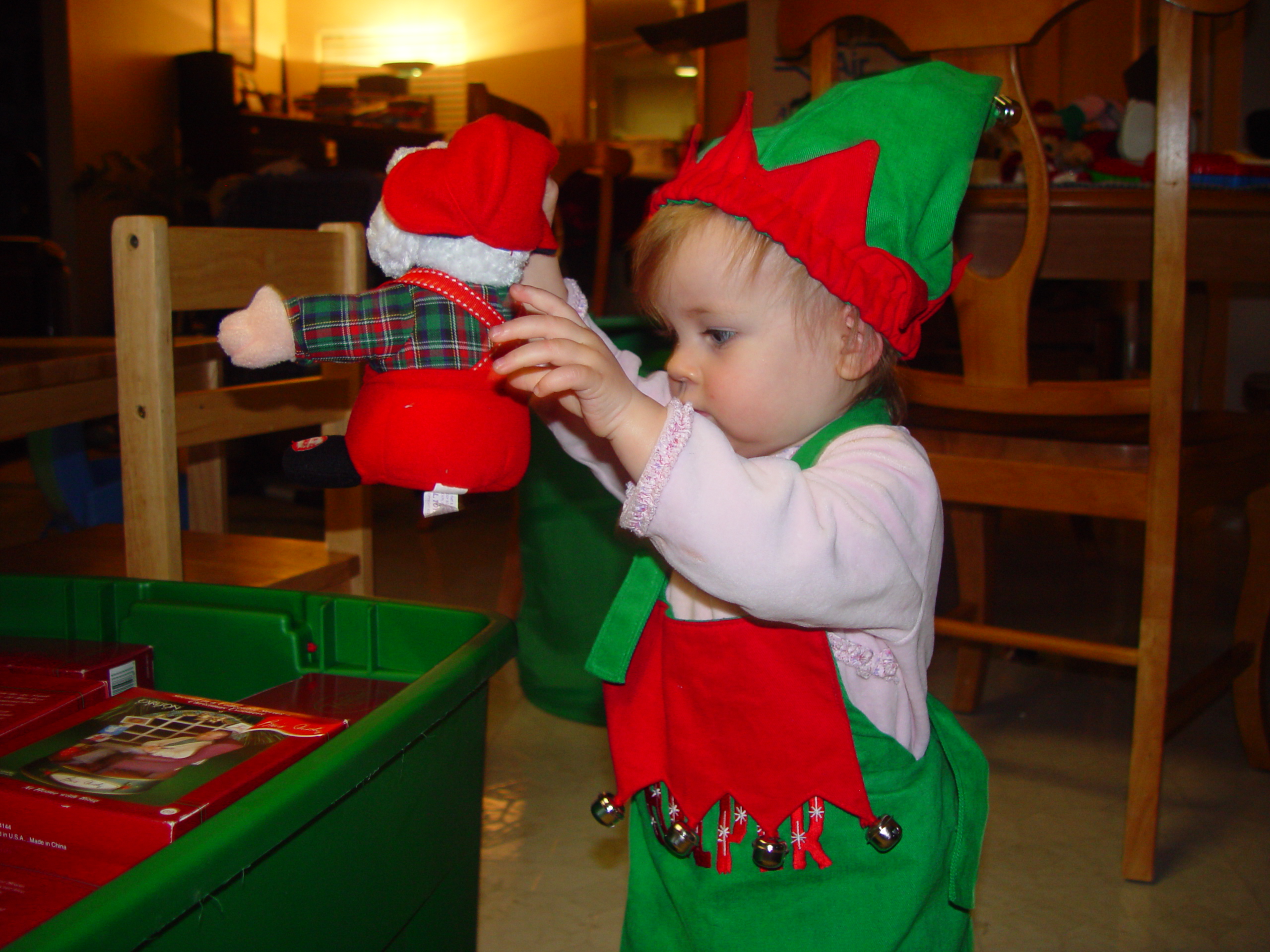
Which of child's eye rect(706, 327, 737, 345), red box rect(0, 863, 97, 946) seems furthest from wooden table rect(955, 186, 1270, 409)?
red box rect(0, 863, 97, 946)

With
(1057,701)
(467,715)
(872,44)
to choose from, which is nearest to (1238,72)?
(872,44)

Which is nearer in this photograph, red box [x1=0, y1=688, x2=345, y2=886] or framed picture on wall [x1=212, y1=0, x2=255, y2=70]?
red box [x1=0, y1=688, x2=345, y2=886]

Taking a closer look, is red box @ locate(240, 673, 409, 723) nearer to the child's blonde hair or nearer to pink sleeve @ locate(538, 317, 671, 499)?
pink sleeve @ locate(538, 317, 671, 499)

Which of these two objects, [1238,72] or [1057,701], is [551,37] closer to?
[1238,72]

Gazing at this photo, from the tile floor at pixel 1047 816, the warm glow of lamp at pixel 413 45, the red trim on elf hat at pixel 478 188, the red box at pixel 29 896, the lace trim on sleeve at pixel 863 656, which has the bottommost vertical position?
the tile floor at pixel 1047 816

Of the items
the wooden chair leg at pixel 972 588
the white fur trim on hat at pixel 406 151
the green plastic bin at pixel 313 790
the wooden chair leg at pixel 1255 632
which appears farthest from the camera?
the wooden chair leg at pixel 972 588

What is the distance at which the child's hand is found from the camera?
1.59ft

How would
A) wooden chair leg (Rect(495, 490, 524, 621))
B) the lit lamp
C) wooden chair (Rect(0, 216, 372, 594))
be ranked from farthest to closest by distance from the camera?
the lit lamp
wooden chair leg (Rect(495, 490, 524, 621))
wooden chair (Rect(0, 216, 372, 594))

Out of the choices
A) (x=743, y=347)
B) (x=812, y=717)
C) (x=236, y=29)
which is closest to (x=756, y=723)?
(x=812, y=717)

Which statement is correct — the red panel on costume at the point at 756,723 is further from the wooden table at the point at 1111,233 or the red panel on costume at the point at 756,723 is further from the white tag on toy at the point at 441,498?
the wooden table at the point at 1111,233

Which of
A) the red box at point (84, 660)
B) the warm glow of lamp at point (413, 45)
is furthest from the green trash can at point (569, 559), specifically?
the warm glow of lamp at point (413, 45)

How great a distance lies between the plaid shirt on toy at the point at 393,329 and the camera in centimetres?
60

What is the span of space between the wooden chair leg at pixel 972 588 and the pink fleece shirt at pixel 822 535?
92 cm

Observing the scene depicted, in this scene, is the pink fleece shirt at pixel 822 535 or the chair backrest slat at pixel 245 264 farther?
the chair backrest slat at pixel 245 264
